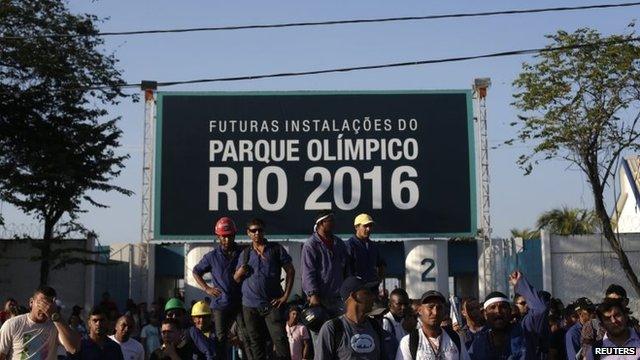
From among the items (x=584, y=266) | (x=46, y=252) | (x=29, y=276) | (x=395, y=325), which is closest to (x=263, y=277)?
(x=395, y=325)

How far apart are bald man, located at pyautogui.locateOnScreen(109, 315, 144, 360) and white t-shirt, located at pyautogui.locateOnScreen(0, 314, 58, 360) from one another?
91 cm

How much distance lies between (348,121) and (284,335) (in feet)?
58.0

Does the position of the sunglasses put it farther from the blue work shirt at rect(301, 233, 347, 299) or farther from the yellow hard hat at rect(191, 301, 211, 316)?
the blue work shirt at rect(301, 233, 347, 299)

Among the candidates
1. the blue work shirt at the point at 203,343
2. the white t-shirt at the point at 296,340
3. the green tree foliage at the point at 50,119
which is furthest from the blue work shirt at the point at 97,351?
the green tree foliage at the point at 50,119

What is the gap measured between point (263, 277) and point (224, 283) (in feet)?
1.78

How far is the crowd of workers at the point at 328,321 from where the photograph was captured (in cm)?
754

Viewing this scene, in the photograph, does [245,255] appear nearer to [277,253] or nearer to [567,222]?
[277,253]

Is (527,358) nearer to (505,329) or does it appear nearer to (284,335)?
(505,329)

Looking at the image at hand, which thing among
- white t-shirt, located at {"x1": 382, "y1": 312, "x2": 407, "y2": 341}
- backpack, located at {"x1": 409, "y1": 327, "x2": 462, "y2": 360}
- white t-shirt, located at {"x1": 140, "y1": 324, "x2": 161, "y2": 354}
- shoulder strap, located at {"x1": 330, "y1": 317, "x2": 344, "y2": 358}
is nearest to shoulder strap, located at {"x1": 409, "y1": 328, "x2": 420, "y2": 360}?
backpack, located at {"x1": 409, "y1": 327, "x2": 462, "y2": 360}

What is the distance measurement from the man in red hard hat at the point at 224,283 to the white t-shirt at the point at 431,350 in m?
4.38

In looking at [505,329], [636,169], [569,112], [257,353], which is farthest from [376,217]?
[505,329]

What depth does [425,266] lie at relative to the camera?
1111 inches

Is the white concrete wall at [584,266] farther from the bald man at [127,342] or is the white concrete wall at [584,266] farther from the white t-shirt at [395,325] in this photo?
the bald man at [127,342]

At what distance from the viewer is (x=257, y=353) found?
1144 centimetres
